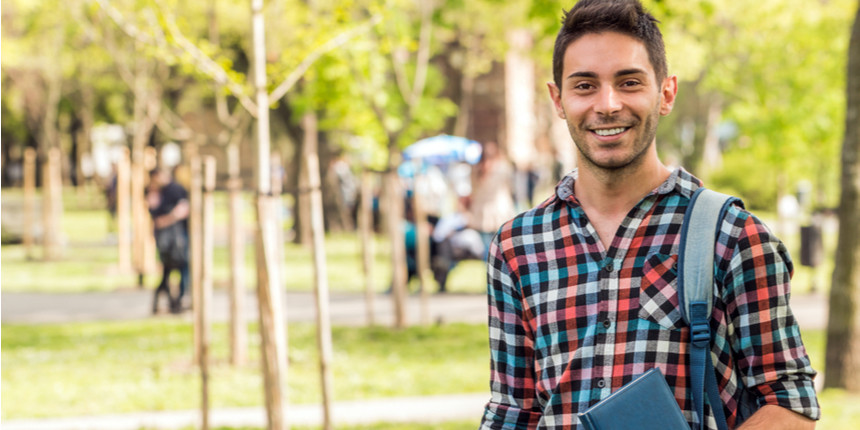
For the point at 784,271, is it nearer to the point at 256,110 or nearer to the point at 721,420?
the point at 721,420

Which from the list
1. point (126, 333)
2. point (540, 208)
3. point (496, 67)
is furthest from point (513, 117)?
point (540, 208)

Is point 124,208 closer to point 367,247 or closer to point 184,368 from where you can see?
point 367,247

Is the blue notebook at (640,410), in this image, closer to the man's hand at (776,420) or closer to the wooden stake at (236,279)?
the man's hand at (776,420)

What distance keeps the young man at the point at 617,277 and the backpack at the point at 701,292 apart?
22mm

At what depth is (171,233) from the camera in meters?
13.9

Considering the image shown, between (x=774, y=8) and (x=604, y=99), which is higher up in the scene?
(x=774, y=8)

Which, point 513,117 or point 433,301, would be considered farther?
point 513,117

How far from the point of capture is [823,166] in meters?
20.2

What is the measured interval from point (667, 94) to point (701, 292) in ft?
1.52

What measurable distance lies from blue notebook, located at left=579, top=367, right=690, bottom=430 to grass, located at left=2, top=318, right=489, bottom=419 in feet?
22.4

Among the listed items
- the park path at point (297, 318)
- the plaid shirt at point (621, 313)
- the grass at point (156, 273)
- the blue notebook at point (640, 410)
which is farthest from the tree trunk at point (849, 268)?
the grass at point (156, 273)

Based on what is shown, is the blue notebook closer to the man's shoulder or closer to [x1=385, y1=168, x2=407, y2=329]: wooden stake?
the man's shoulder

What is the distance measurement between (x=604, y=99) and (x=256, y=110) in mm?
3908

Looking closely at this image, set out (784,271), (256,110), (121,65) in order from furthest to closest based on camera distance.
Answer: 1. (121,65)
2. (256,110)
3. (784,271)
